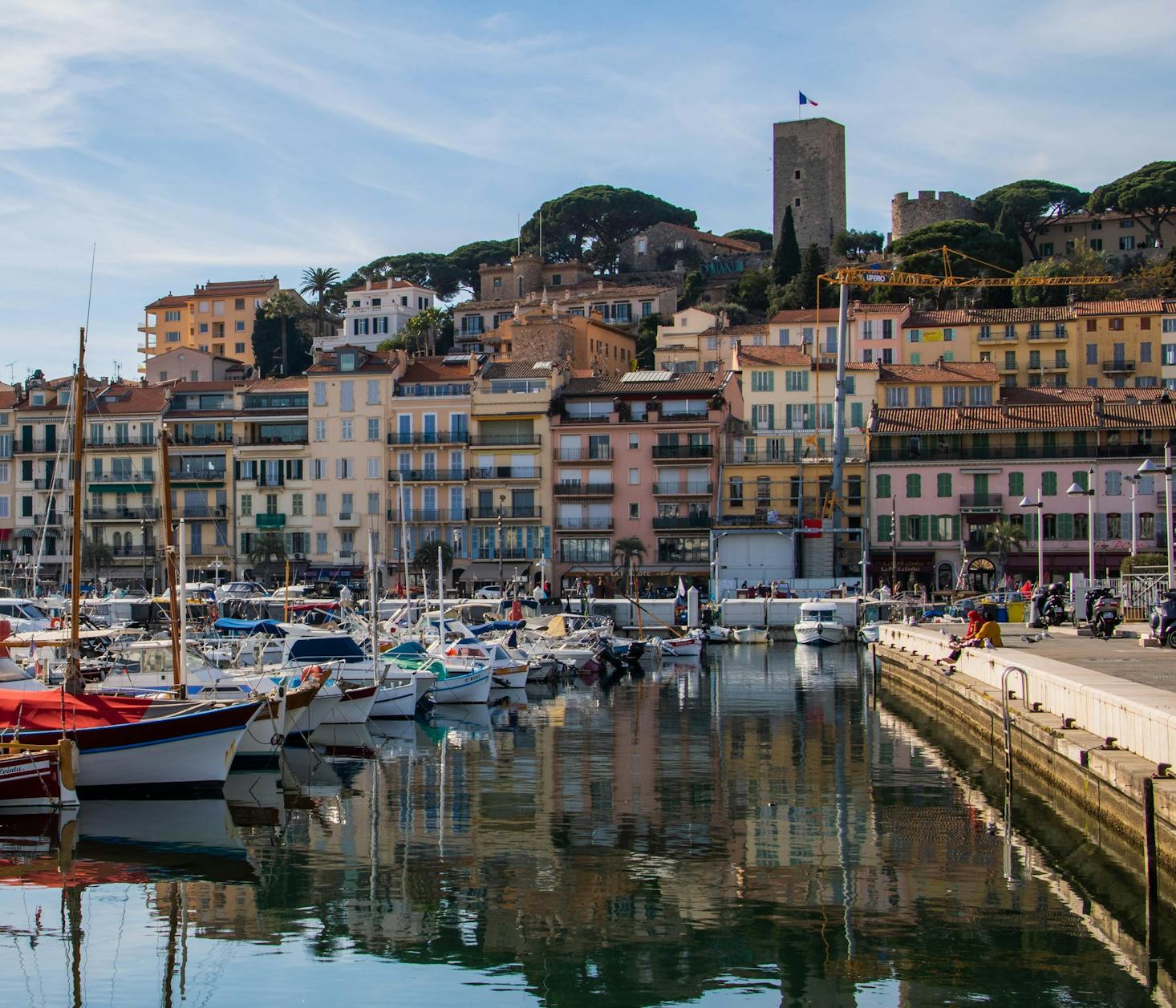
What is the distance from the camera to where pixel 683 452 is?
81562 mm

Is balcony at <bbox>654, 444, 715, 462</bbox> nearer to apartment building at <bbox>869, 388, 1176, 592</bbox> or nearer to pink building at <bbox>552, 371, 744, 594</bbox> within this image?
pink building at <bbox>552, 371, 744, 594</bbox>

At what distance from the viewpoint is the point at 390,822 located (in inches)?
981

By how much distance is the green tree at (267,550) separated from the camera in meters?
83.4

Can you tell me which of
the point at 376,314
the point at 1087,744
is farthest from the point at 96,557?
the point at 1087,744

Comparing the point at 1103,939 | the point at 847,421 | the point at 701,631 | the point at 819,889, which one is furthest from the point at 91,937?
the point at 847,421

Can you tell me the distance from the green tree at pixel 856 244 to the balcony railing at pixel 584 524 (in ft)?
182

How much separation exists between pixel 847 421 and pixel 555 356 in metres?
18.7

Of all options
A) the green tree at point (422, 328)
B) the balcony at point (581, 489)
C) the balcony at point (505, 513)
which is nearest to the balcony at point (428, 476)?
the balcony at point (505, 513)

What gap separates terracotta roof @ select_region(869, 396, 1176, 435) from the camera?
257 ft

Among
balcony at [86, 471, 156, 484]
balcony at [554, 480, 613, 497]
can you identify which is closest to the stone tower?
balcony at [554, 480, 613, 497]

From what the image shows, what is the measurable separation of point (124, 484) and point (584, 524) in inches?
1058

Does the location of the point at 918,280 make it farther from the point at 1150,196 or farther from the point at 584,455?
the point at 584,455

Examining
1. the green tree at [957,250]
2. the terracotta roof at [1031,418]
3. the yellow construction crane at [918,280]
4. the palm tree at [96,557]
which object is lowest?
the palm tree at [96,557]

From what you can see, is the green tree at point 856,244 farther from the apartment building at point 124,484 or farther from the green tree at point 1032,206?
the apartment building at point 124,484
